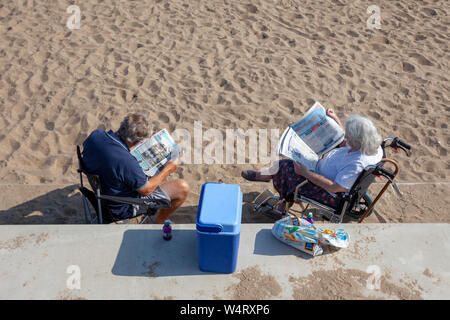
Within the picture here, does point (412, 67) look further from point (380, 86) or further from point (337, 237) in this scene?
point (337, 237)

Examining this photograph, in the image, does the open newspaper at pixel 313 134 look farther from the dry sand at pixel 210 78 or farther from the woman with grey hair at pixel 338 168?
the dry sand at pixel 210 78

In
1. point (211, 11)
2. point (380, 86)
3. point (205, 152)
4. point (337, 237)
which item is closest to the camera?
point (337, 237)

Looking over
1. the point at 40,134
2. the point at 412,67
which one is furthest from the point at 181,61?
the point at 412,67

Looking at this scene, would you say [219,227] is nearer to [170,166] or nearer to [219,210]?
[219,210]

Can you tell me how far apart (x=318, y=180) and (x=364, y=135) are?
574 millimetres

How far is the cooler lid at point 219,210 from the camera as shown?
2787mm

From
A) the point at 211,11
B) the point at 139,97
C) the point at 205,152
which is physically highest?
the point at 211,11

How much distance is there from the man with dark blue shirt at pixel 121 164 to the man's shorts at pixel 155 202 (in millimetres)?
11

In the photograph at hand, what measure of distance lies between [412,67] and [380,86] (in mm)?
849

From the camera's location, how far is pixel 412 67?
6871mm

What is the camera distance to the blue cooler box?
2.80 meters

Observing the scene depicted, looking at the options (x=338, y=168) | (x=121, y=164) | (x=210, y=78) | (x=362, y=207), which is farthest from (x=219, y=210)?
(x=210, y=78)

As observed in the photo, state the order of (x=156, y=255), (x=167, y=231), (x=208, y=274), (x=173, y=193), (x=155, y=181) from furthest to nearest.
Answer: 1. (x=173, y=193)
2. (x=155, y=181)
3. (x=167, y=231)
4. (x=156, y=255)
5. (x=208, y=274)

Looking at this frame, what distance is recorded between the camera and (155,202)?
3926 mm
